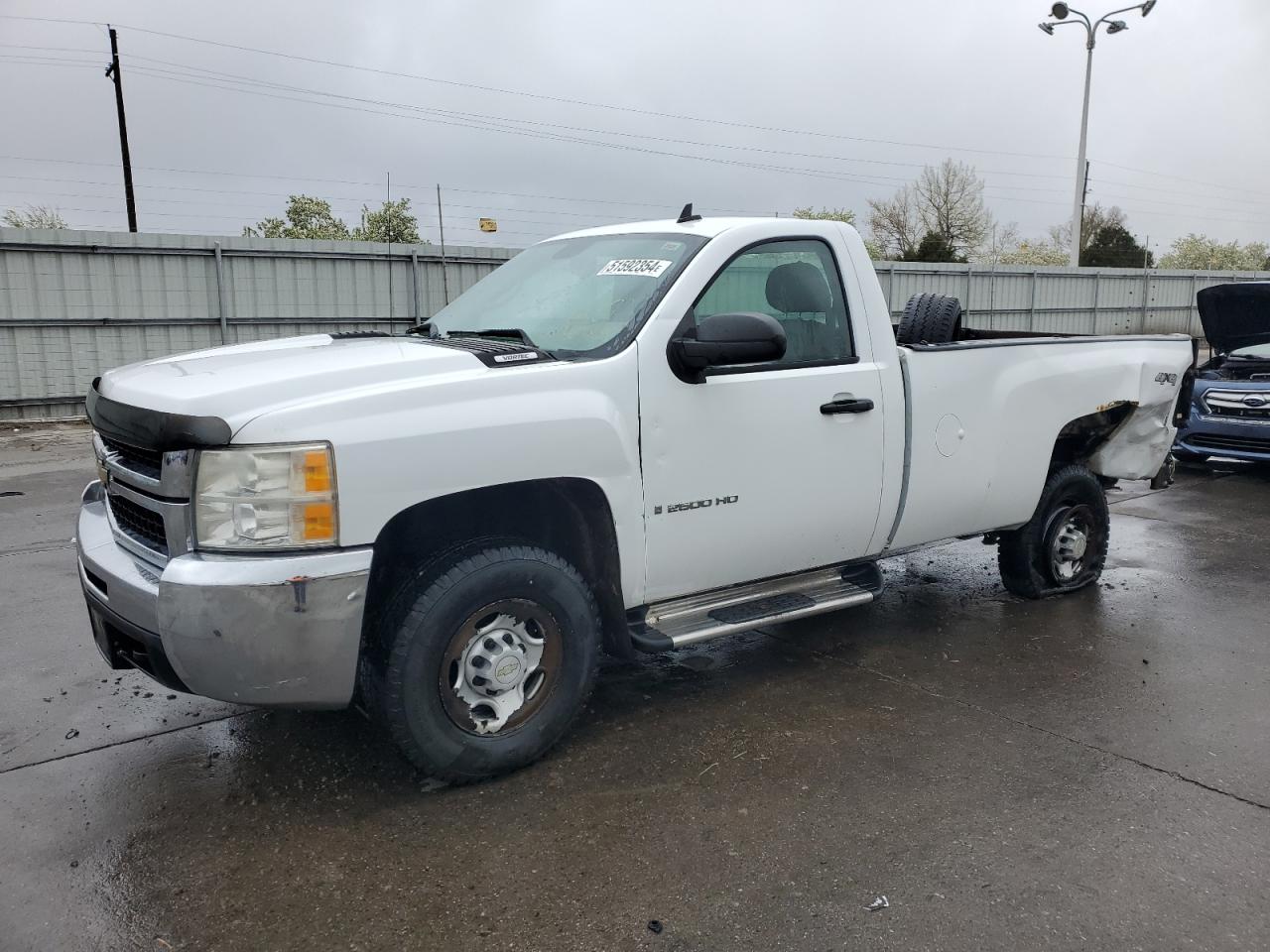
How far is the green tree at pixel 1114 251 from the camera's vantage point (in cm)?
4794

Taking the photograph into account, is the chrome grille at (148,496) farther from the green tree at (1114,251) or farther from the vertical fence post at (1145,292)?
the green tree at (1114,251)

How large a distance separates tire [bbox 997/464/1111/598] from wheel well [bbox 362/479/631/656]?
111 inches

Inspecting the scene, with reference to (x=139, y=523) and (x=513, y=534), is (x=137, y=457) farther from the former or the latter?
(x=513, y=534)

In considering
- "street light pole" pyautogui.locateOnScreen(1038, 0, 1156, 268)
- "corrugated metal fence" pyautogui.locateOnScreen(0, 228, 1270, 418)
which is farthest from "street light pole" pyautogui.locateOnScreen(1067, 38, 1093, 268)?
"corrugated metal fence" pyautogui.locateOnScreen(0, 228, 1270, 418)

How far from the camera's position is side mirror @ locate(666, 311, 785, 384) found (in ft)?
11.7

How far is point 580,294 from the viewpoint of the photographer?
161 inches

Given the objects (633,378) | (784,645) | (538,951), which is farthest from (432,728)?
(784,645)

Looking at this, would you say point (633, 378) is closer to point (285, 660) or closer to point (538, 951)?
point (285, 660)

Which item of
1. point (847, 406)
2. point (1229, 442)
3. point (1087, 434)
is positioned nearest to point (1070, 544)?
point (1087, 434)

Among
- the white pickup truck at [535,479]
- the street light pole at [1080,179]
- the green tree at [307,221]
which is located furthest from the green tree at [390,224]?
the white pickup truck at [535,479]

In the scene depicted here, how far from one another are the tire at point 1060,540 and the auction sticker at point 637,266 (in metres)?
2.72

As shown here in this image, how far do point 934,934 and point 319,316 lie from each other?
15261 millimetres

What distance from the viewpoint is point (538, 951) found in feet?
8.58

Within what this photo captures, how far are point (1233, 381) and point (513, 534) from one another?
28.8ft
